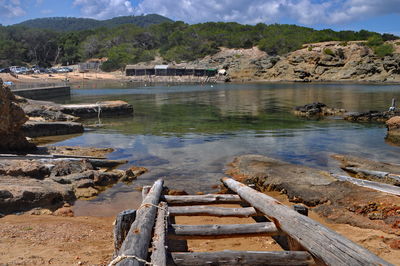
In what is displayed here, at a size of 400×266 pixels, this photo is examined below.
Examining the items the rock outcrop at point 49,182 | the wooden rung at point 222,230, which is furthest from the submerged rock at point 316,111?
the wooden rung at point 222,230

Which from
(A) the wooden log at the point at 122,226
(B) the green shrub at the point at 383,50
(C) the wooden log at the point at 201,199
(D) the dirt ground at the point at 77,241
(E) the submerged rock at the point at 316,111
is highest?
(B) the green shrub at the point at 383,50

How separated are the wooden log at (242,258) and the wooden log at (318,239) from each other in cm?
18

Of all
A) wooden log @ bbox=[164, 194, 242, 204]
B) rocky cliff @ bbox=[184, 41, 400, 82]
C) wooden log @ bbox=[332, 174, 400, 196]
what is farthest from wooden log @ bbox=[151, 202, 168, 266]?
rocky cliff @ bbox=[184, 41, 400, 82]

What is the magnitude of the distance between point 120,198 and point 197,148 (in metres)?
6.91

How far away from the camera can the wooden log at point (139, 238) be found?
150 inches

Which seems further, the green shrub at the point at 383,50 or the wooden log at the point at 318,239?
the green shrub at the point at 383,50

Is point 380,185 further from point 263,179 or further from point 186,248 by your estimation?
point 186,248

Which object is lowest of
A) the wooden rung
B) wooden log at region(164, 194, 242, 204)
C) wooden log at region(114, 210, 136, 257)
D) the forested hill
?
wooden log at region(164, 194, 242, 204)

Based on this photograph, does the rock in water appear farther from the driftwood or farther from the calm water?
the driftwood

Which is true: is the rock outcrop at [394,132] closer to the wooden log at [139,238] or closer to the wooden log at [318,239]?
the wooden log at [318,239]

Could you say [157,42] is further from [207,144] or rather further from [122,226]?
[122,226]

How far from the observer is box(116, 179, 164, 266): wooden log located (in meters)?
3.80

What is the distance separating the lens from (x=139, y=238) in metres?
4.39

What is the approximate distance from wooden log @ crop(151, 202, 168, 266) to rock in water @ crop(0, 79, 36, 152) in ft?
31.1
